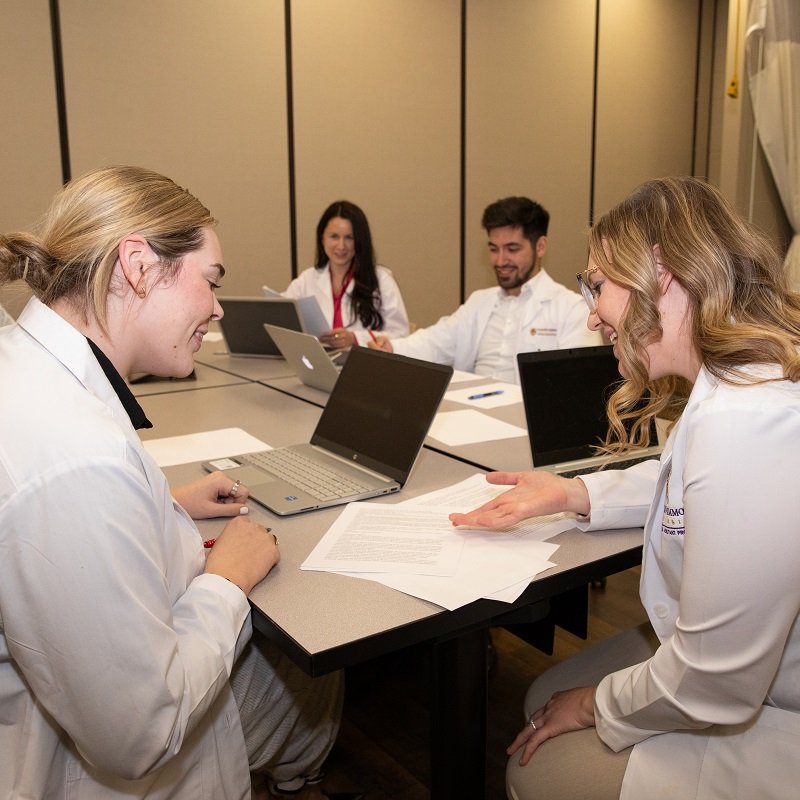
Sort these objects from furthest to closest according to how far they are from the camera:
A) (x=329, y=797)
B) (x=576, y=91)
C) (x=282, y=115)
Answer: (x=576, y=91), (x=282, y=115), (x=329, y=797)

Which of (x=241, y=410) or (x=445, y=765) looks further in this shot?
(x=241, y=410)

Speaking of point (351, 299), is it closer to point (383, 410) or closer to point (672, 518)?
point (383, 410)

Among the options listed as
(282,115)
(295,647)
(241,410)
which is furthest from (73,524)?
(282,115)

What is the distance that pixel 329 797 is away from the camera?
1655 millimetres

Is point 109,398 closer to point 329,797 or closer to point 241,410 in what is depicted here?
point 329,797

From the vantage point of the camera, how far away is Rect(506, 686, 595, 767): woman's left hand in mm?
1168

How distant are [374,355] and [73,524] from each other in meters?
0.98

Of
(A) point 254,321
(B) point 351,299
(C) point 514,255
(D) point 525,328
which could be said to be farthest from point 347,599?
(B) point 351,299

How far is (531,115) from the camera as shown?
5.24 metres

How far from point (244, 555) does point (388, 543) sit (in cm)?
24

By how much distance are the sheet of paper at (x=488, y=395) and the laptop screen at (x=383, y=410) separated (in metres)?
0.64

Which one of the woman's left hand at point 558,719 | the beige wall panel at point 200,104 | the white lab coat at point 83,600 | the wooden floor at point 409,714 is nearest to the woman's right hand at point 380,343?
the wooden floor at point 409,714

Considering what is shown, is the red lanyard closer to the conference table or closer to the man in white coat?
the man in white coat

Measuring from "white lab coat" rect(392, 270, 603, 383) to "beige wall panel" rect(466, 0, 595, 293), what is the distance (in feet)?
6.27
